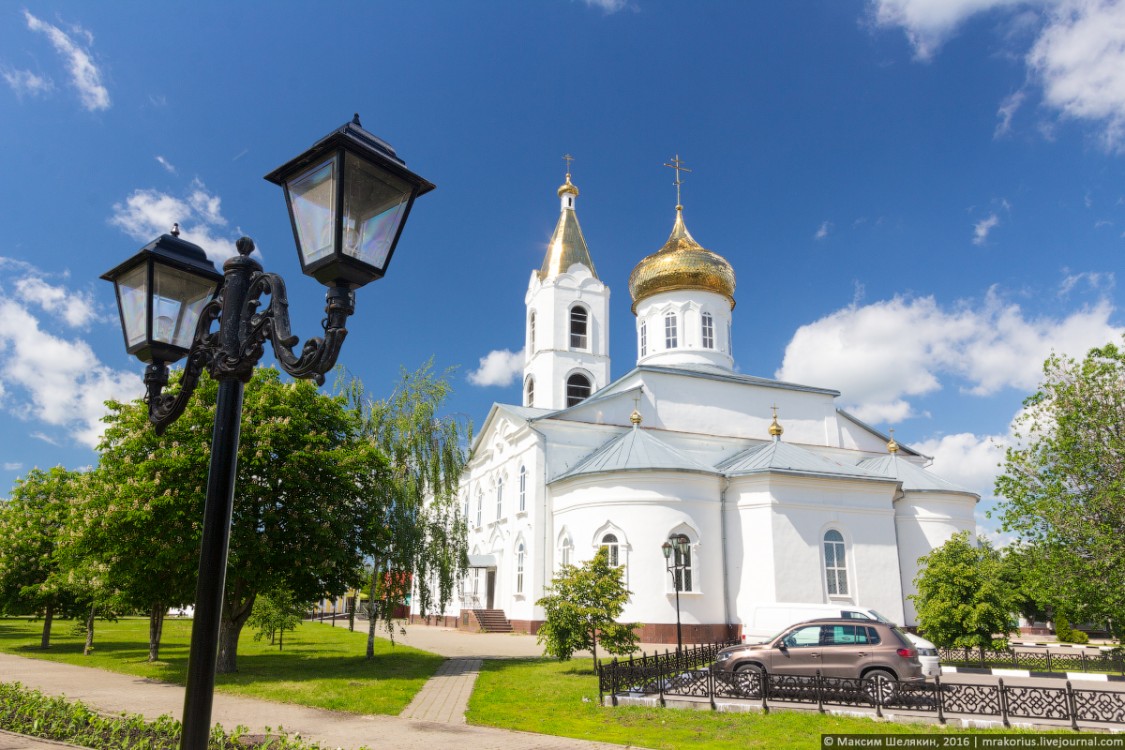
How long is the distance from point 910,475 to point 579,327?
17.6 m

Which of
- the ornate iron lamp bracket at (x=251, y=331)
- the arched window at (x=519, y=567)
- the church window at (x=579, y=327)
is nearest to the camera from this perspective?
the ornate iron lamp bracket at (x=251, y=331)

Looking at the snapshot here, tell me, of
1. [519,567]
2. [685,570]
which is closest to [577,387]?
[519,567]

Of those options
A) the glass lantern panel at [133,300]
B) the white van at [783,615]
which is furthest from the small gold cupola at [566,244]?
the glass lantern panel at [133,300]

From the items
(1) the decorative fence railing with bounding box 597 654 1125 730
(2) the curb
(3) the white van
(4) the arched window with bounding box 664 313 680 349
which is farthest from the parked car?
(4) the arched window with bounding box 664 313 680 349

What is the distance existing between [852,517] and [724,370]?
1153 centimetres

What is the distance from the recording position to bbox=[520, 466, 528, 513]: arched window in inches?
1223

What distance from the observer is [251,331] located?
4453mm

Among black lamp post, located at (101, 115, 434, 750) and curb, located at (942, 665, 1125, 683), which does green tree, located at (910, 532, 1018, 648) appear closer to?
curb, located at (942, 665, 1125, 683)

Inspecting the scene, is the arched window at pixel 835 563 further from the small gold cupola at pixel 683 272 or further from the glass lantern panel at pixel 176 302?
the glass lantern panel at pixel 176 302

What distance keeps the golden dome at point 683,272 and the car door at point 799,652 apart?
24516 mm

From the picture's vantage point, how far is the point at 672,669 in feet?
50.0

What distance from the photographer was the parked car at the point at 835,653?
43.1ft

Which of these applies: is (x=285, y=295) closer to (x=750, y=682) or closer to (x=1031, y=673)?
(x=750, y=682)

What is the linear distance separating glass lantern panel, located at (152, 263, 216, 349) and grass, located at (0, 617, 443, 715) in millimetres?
9279
